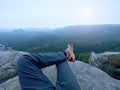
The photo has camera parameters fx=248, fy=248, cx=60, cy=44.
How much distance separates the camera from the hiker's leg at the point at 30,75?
529 cm

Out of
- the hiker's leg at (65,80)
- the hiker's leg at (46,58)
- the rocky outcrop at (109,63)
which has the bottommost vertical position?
the rocky outcrop at (109,63)

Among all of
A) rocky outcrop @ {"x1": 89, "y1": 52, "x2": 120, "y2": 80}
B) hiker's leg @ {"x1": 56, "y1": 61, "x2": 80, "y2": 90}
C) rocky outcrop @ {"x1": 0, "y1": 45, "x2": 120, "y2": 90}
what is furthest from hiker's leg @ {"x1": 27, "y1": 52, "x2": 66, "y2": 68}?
rocky outcrop @ {"x1": 89, "y1": 52, "x2": 120, "y2": 80}

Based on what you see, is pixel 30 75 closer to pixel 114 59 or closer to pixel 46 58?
pixel 46 58

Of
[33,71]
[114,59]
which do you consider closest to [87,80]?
[33,71]

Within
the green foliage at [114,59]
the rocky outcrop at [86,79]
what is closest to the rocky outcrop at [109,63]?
the green foliage at [114,59]

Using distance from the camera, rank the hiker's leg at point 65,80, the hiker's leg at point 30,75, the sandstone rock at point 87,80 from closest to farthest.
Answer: the hiker's leg at point 30,75, the hiker's leg at point 65,80, the sandstone rock at point 87,80

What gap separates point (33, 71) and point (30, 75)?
108mm

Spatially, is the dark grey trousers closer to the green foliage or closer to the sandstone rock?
the sandstone rock

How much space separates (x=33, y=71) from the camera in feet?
17.6

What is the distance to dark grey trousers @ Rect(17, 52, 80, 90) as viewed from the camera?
5293 mm

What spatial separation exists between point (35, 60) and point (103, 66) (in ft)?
20.6

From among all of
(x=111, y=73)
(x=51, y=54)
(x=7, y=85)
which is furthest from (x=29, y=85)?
(x=111, y=73)

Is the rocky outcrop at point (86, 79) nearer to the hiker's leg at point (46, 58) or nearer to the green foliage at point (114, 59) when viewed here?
the hiker's leg at point (46, 58)

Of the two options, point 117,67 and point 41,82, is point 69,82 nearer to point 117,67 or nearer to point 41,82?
point 41,82
